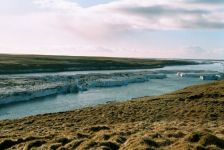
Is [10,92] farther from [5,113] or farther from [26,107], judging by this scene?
[5,113]

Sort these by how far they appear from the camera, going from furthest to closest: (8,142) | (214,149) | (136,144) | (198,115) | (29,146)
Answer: (198,115)
(8,142)
(29,146)
(136,144)
(214,149)

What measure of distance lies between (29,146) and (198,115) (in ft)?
81.2

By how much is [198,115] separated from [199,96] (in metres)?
13.8

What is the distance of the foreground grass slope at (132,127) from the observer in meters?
20.3

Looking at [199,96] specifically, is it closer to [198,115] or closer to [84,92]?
[198,115]

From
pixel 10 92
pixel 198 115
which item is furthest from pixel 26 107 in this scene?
pixel 198 115

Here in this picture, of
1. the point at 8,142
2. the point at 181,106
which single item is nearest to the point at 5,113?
the point at 181,106

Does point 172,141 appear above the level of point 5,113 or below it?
above

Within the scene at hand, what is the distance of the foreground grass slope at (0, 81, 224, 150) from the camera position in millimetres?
20297

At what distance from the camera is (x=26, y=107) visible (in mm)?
68500

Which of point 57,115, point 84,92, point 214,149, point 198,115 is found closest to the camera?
point 214,149

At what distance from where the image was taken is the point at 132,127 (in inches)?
1215

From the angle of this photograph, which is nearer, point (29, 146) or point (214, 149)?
point (214, 149)

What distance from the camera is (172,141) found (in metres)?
20.7
